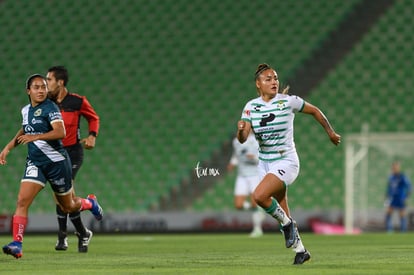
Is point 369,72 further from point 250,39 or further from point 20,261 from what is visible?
point 20,261

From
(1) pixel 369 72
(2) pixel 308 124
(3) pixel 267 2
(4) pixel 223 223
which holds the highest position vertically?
(3) pixel 267 2

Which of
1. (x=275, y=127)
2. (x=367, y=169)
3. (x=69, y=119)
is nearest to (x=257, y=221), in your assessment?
(x=367, y=169)

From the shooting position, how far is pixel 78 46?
21375 millimetres

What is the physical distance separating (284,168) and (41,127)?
2.51 metres

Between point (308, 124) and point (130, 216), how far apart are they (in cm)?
458

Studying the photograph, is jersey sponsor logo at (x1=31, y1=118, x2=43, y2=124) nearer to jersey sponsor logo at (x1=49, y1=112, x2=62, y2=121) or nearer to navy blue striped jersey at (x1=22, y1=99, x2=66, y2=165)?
navy blue striped jersey at (x1=22, y1=99, x2=66, y2=165)

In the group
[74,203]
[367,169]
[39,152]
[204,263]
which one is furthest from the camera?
[367,169]

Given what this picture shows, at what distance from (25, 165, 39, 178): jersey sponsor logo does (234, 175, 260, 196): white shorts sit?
8233 millimetres

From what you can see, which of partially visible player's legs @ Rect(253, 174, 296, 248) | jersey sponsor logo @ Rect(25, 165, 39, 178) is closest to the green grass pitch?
partially visible player's legs @ Rect(253, 174, 296, 248)

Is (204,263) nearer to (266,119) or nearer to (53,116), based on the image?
(266,119)

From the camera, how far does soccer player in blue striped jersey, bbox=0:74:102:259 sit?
350 inches

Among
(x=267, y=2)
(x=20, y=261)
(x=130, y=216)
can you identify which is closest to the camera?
(x=20, y=261)

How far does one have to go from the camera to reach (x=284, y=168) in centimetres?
843

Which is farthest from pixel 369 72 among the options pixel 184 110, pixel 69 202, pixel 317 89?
pixel 69 202
